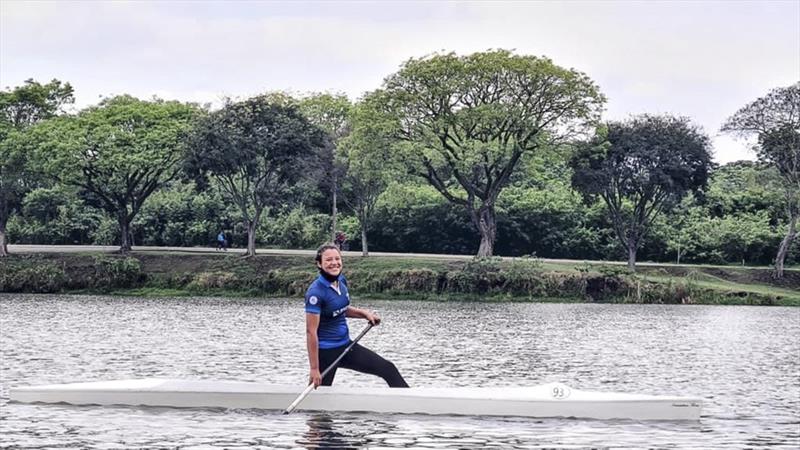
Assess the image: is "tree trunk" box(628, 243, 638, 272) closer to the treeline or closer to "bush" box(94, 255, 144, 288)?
the treeline

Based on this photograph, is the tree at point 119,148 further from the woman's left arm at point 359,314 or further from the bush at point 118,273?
the woman's left arm at point 359,314

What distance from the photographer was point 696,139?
74062mm

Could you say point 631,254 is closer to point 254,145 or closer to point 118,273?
point 254,145

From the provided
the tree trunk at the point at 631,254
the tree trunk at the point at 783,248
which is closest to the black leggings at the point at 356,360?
the tree trunk at the point at 631,254

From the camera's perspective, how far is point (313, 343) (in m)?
19.0

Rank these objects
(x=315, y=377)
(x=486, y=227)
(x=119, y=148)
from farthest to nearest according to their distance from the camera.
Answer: (x=119, y=148), (x=486, y=227), (x=315, y=377)

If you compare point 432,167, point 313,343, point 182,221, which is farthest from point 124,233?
point 313,343

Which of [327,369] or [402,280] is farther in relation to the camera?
[402,280]

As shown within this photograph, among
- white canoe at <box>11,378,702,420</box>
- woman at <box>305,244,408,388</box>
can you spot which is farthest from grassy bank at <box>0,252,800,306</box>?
woman at <box>305,244,408,388</box>

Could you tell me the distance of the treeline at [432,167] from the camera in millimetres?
69938

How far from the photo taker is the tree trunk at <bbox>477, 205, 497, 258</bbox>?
2862 inches

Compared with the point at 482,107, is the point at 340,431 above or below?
below

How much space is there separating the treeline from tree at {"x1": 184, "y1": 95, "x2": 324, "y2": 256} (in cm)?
10

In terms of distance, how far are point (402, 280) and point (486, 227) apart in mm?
9708
